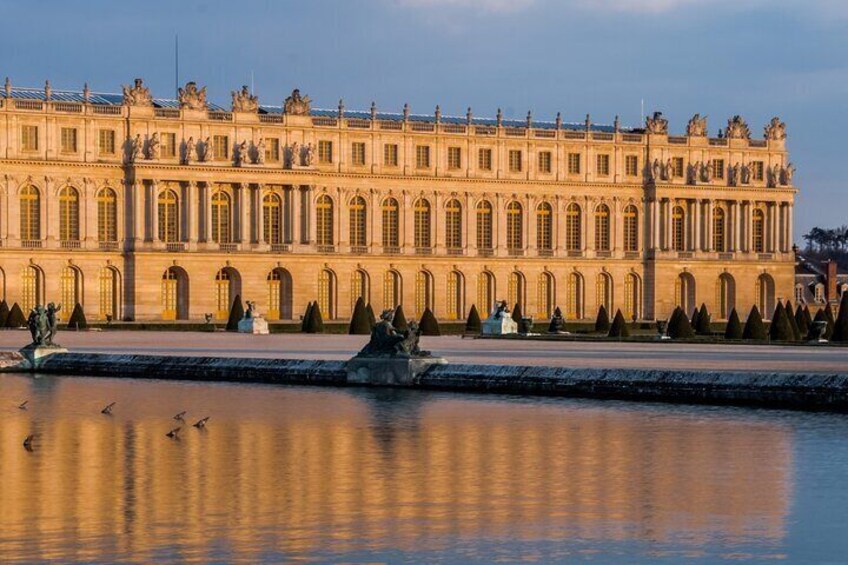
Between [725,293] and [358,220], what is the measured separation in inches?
721

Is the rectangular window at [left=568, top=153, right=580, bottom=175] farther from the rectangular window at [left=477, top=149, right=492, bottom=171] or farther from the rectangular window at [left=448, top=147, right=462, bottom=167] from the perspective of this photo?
the rectangular window at [left=448, top=147, right=462, bottom=167]

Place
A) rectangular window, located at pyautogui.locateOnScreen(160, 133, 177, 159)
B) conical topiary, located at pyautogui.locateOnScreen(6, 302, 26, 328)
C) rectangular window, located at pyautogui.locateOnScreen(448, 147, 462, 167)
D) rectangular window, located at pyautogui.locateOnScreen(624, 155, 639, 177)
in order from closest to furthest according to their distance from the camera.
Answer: conical topiary, located at pyautogui.locateOnScreen(6, 302, 26, 328), rectangular window, located at pyautogui.locateOnScreen(160, 133, 177, 159), rectangular window, located at pyautogui.locateOnScreen(448, 147, 462, 167), rectangular window, located at pyautogui.locateOnScreen(624, 155, 639, 177)

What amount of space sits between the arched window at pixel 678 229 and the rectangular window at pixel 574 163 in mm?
5336

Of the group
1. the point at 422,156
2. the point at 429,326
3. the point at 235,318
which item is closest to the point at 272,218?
the point at 422,156

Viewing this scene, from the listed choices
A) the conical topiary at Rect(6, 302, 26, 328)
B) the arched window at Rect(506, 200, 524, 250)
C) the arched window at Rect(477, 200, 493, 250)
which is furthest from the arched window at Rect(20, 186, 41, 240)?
the arched window at Rect(506, 200, 524, 250)

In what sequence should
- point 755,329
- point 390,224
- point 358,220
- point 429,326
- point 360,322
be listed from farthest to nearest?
point 390,224 < point 358,220 < point 360,322 < point 429,326 < point 755,329

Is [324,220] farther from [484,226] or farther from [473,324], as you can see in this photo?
[473,324]

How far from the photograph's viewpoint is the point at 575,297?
266 feet

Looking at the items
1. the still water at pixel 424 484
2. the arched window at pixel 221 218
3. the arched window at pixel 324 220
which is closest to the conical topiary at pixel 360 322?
the arched window at pixel 221 218

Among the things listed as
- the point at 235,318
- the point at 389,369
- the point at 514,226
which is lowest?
the point at 389,369

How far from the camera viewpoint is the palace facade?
70812 millimetres

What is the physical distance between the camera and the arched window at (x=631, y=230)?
82.1 metres

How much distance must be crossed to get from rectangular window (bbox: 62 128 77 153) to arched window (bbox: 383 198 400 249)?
1349cm

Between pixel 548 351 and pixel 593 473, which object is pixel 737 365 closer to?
pixel 548 351
